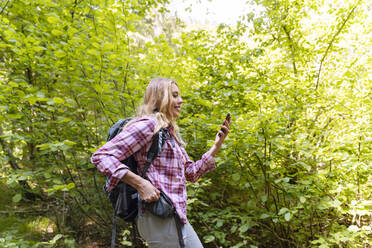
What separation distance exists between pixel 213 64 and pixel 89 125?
2.29 metres

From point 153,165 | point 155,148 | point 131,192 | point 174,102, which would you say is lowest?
point 131,192

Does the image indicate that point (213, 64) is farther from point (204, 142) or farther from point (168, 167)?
point (168, 167)

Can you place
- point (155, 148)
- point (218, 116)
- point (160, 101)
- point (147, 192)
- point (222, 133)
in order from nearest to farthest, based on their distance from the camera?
point (147, 192) → point (155, 148) → point (160, 101) → point (222, 133) → point (218, 116)

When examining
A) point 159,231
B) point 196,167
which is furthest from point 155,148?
point 196,167

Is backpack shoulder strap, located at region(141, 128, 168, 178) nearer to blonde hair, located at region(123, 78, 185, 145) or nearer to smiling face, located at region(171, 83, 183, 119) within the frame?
blonde hair, located at region(123, 78, 185, 145)

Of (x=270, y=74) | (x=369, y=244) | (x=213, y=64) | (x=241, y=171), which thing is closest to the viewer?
(x=369, y=244)

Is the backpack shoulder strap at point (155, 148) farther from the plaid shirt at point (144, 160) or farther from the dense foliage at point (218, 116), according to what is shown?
the dense foliage at point (218, 116)

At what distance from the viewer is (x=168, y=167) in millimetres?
1362

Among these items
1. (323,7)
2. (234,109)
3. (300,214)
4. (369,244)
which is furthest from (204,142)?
(323,7)

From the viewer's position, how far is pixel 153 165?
134cm

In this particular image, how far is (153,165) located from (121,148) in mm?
229

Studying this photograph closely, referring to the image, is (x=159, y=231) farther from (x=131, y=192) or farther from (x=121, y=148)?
→ (x=121, y=148)

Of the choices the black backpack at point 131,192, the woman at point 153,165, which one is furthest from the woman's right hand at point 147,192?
the black backpack at point 131,192

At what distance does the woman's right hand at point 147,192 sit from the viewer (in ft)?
3.91
